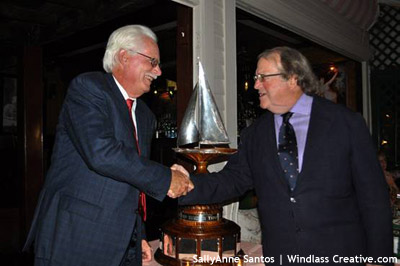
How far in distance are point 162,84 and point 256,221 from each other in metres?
5.08

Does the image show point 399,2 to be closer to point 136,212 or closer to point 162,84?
point 162,84

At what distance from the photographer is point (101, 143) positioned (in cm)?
159

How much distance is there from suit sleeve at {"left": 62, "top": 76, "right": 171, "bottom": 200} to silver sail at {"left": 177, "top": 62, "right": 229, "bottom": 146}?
0.89ft

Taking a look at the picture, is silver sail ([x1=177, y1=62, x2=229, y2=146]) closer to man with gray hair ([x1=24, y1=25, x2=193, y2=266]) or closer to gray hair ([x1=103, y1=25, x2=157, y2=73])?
man with gray hair ([x1=24, y1=25, x2=193, y2=266])

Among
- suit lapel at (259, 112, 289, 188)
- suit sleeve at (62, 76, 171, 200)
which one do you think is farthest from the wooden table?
suit lapel at (259, 112, 289, 188)

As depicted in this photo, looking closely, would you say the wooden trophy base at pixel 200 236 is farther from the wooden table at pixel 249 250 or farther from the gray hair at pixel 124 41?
the gray hair at pixel 124 41

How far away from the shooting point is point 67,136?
5.68 feet

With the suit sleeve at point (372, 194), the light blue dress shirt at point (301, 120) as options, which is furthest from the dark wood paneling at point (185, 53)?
the suit sleeve at point (372, 194)

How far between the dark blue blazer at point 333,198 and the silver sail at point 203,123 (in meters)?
0.34

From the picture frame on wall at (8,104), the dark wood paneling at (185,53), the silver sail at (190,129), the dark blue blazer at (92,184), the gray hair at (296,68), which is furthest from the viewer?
the picture frame on wall at (8,104)

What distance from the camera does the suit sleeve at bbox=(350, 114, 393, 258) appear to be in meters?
1.59

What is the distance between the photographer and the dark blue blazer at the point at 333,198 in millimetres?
1598

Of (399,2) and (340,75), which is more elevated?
(399,2)

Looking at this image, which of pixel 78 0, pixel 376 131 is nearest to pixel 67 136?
pixel 78 0
